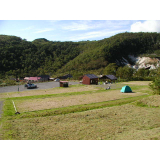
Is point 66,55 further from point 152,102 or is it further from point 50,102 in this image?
point 152,102

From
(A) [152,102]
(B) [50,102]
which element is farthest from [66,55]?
(A) [152,102]

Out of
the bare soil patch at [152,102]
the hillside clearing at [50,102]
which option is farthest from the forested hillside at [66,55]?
the bare soil patch at [152,102]

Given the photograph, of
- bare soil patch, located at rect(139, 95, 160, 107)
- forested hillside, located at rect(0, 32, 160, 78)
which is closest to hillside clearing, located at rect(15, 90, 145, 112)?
bare soil patch, located at rect(139, 95, 160, 107)

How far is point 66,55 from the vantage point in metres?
100

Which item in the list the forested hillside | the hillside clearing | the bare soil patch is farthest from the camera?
the forested hillside

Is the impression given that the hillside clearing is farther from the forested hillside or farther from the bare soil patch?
the forested hillside

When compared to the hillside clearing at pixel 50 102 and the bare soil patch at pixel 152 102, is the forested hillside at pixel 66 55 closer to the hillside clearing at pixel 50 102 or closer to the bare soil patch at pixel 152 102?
the hillside clearing at pixel 50 102

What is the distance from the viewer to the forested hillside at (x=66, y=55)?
7415 centimetres

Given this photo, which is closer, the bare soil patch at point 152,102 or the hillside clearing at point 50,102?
the bare soil patch at point 152,102

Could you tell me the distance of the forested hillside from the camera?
74.2 meters

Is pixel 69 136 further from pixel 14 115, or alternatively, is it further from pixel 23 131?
pixel 14 115

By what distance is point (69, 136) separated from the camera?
313 inches

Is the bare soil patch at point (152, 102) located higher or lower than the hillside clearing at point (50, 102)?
higher

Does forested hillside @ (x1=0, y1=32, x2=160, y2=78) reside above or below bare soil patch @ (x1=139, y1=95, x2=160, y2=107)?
above
